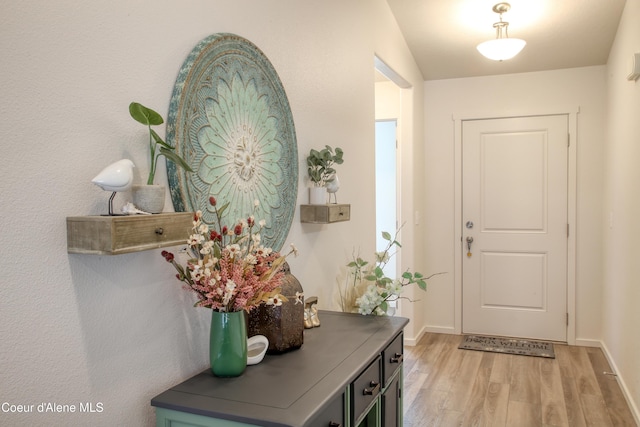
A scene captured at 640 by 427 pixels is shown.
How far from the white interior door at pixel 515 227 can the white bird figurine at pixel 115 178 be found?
4.05m

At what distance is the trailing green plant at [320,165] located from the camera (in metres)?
2.26

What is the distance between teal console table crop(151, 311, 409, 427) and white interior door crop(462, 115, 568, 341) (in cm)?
299

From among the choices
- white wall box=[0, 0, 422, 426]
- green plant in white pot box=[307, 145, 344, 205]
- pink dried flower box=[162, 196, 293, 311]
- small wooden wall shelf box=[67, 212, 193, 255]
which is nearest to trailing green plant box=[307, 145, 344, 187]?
green plant in white pot box=[307, 145, 344, 205]

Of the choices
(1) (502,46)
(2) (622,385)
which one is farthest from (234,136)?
(2) (622,385)

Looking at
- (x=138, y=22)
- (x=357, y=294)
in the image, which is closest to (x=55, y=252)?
(x=138, y=22)

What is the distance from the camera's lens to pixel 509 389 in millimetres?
3414

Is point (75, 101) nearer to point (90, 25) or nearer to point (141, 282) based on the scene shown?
point (90, 25)

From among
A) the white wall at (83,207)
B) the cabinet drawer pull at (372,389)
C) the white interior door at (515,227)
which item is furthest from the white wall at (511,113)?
the white wall at (83,207)

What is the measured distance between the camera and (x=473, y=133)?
4.74 metres

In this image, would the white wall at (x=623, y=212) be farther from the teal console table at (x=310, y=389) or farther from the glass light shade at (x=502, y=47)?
the teal console table at (x=310, y=389)

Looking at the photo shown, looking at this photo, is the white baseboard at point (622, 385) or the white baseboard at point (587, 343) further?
the white baseboard at point (587, 343)

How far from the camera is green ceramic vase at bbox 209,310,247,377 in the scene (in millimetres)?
1386

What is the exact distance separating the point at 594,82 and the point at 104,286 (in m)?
4.41

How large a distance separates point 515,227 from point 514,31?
1716 mm
